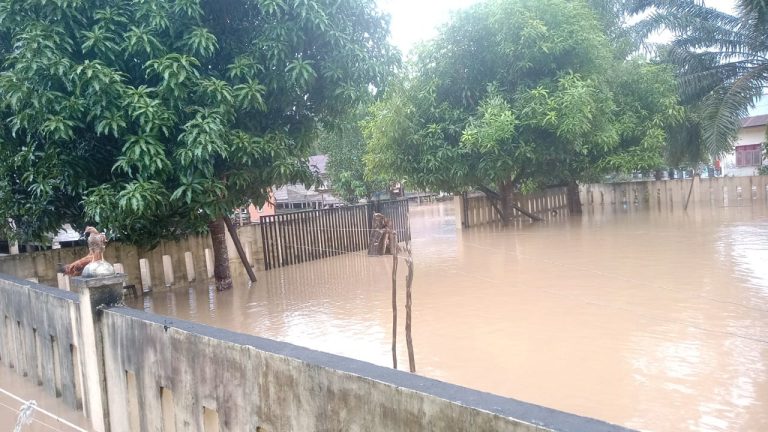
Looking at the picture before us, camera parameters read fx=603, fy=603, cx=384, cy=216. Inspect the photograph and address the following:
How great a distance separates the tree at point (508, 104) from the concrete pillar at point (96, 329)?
11022 mm

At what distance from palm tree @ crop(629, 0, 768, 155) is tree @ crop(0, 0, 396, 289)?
12.1 metres

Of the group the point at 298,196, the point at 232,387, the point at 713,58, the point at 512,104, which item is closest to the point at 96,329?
the point at 232,387

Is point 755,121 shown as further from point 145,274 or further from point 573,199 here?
point 145,274

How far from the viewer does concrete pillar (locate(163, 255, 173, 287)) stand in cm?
1059

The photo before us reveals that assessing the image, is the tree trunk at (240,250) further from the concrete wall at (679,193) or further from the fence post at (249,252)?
the concrete wall at (679,193)

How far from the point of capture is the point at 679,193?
23953 millimetres

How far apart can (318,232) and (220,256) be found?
12.4ft

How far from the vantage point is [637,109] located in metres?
17.8

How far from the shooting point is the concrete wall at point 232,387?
91.4 inches

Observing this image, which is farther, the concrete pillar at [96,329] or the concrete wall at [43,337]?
the concrete wall at [43,337]

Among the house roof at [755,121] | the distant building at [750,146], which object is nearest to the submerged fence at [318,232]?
the house roof at [755,121]

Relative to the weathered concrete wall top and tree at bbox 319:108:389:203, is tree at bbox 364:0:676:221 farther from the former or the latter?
the weathered concrete wall top

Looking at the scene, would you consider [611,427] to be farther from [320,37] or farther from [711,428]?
[320,37]

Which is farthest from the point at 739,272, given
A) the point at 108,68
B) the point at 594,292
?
the point at 108,68
